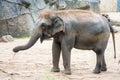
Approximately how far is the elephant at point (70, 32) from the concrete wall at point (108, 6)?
789 inches

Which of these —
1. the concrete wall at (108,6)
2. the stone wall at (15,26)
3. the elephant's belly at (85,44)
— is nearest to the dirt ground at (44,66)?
the elephant's belly at (85,44)

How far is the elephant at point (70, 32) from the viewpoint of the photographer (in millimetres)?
6586

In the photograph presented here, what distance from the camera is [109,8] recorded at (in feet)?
89.2

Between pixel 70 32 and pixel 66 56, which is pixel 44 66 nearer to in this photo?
pixel 66 56

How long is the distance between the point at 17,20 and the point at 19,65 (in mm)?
7627

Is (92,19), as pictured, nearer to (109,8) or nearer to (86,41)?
(86,41)

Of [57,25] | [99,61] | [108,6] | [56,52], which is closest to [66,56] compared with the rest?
[56,52]

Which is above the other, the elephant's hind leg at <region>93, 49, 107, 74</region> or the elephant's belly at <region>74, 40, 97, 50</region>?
the elephant's belly at <region>74, 40, 97, 50</region>

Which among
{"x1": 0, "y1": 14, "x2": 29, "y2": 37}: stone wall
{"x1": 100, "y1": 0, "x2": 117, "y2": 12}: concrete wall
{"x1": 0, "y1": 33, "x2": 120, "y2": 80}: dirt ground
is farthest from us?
{"x1": 100, "y1": 0, "x2": 117, "y2": 12}: concrete wall

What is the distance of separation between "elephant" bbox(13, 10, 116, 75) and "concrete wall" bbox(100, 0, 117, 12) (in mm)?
20044

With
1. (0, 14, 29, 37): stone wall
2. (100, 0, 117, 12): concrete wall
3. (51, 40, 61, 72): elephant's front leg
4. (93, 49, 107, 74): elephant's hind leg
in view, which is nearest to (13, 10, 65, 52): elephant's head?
(51, 40, 61, 72): elephant's front leg

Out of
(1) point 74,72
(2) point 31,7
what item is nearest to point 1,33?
(2) point 31,7

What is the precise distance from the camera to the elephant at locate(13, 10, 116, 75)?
6.59m

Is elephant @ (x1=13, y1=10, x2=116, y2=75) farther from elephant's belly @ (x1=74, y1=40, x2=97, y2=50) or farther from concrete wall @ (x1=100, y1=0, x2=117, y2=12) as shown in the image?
concrete wall @ (x1=100, y1=0, x2=117, y2=12)
